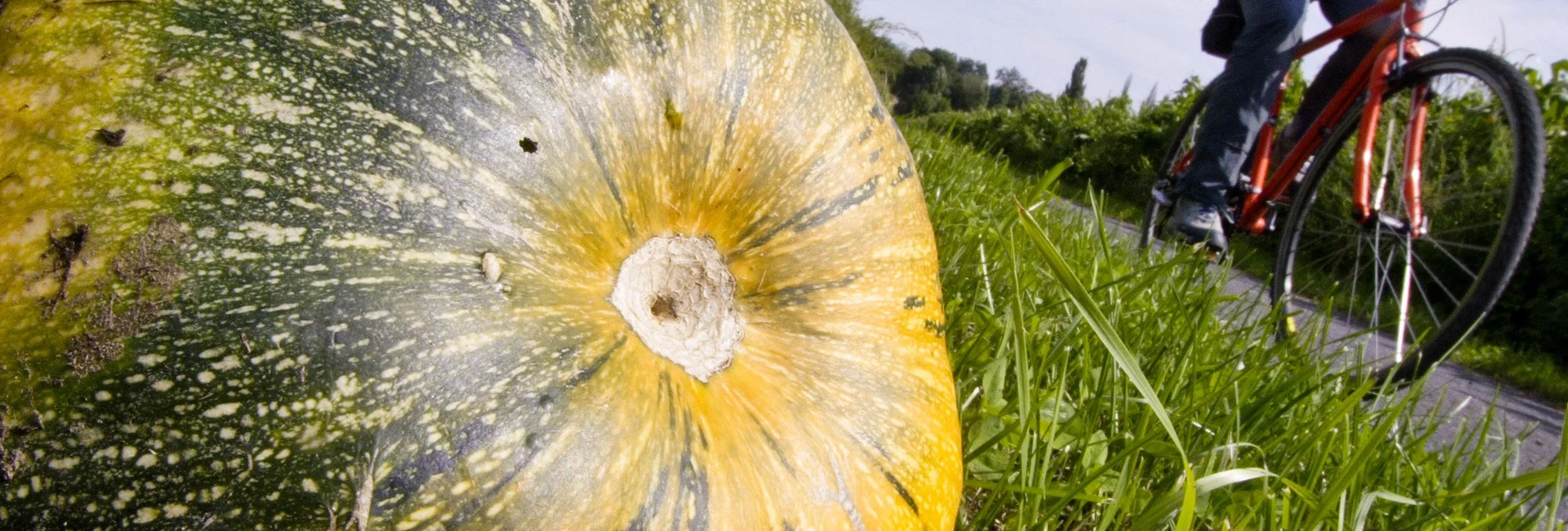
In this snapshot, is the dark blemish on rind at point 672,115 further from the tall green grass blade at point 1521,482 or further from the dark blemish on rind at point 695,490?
the tall green grass blade at point 1521,482

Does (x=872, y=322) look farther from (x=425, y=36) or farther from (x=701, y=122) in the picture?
(x=425, y=36)

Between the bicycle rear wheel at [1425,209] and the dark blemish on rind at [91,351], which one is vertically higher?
the bicycle rear wheel at [1425,209]

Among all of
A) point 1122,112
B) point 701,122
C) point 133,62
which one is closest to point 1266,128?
point 701,122

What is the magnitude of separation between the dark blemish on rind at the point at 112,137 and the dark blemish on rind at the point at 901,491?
1.01 metres

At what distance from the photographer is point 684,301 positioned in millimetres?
1230

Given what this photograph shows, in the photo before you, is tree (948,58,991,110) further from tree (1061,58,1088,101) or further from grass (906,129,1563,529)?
grass (906,129,1563,529)

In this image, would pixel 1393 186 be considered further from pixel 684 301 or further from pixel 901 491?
pixel 684 301

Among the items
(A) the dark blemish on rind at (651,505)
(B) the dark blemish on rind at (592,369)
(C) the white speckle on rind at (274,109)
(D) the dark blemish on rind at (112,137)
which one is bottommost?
(A) the dark blemish on rind at (651,505)

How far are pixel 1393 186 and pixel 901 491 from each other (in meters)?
3.26

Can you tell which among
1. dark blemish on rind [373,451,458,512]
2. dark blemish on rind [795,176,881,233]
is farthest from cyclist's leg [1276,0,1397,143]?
dark blemish on rind [373,451,458,512]

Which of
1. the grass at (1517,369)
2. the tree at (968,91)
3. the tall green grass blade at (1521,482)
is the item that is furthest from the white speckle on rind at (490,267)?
the tree at (968,91)

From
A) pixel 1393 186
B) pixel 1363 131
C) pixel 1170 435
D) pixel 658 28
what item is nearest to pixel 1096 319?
pixel 1170 435

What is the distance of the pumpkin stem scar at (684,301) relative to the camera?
3.88ft

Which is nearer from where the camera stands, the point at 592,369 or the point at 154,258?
the point at 154,258
